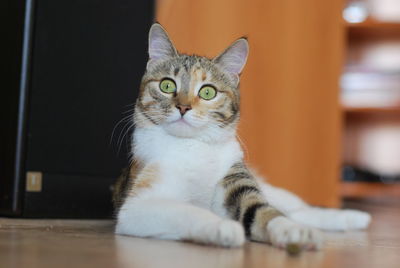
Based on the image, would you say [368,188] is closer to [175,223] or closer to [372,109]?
[372,109]

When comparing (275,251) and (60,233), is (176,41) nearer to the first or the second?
(60,233)

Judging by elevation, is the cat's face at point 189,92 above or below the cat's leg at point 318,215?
above

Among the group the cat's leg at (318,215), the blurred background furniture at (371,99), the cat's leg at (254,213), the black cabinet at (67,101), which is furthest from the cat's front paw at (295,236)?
the blurred background furniture at (371,99)

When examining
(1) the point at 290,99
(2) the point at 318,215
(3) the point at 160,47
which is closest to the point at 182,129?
(3) the point at 160,47

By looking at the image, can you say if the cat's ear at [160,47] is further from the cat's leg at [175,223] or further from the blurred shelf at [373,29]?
the blurred shelf at [373,29]

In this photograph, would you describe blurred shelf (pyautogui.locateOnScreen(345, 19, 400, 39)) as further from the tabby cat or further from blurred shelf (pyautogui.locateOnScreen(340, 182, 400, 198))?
the tabby cat

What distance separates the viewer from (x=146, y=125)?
1428 mm

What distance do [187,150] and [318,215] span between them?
543 mm

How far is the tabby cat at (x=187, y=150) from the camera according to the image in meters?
1.28

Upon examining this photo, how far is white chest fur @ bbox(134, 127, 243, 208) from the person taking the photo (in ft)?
4.46

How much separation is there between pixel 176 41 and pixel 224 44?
0.23 metres

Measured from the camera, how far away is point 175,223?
1185 mm

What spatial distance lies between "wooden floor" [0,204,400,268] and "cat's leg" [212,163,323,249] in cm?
3

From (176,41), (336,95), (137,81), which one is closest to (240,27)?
(176,41)
